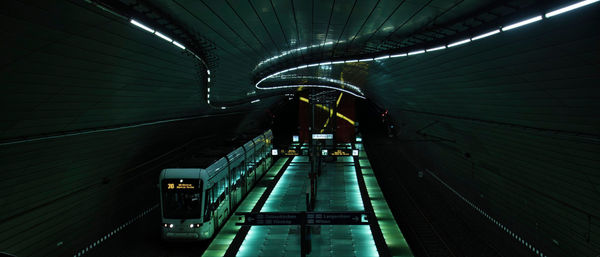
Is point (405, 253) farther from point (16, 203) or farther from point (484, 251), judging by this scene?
point (16, 203)

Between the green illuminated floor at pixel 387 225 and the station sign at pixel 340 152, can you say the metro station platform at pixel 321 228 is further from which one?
the station sign at pixel 340 152

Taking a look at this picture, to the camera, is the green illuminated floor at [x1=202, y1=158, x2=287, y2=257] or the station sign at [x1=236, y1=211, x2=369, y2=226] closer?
the station sign at [x1=236, y1=211, x2=369, y2=226]

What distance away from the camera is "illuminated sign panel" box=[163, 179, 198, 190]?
39.4 ft

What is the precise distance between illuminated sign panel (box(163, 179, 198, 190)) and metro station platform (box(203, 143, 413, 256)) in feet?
7.45

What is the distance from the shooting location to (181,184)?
12039 mm

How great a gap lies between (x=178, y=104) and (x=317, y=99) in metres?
17.8

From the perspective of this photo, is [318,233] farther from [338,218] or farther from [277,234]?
[338,218]

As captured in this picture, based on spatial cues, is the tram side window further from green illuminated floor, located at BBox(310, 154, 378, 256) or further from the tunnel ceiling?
the tunnel ceiling

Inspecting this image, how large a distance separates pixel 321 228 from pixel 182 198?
5.24 m

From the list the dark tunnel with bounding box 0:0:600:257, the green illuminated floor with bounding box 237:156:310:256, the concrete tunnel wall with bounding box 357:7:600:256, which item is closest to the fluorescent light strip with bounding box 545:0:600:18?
the dark tunnel with bounding box 0:0:600:257

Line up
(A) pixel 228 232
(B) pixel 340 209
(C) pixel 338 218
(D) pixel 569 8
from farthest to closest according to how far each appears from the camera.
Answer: (B) pixel 340 209
(A) pixel 228 232
(C) pixel 338 218
(D) pixel 569 8

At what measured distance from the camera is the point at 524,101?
9.52 metres

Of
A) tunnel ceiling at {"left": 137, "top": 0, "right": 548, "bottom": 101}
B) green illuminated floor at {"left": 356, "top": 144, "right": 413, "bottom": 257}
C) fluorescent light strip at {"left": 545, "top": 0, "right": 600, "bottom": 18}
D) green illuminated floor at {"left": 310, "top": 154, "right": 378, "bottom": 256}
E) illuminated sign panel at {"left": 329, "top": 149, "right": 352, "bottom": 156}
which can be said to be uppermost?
tunnel ceiling at {"left": 137, "top": 0, "right": 548, "bottom": 101}

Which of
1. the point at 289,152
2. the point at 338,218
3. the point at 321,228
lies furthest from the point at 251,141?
the point at 338,218
